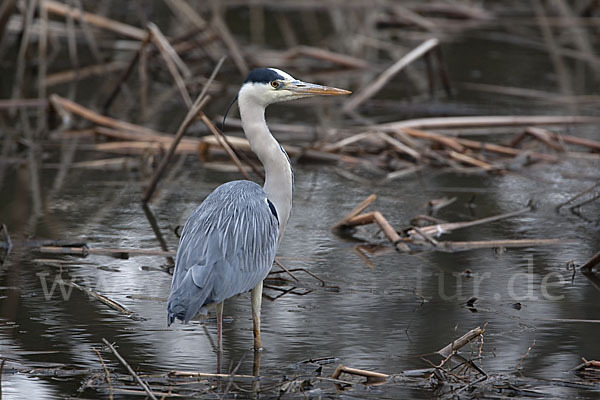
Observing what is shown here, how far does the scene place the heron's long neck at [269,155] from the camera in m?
5.05

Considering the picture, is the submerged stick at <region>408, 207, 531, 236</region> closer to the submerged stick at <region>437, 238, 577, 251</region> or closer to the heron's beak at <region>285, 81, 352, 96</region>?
the submerged stick at <region>437, 238, 577, 251</region>

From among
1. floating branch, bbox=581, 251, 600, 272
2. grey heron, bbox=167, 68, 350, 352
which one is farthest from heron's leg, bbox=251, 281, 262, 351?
floating branch, bbox=581, 251, 600, 272

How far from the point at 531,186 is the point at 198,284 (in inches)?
175

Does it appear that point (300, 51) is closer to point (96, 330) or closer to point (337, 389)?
point (96, 330)

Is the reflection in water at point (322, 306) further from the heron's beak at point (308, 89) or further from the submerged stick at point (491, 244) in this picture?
the heron's beak at point (308, 89)

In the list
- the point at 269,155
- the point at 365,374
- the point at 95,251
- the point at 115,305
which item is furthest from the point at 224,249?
the point at 95,251

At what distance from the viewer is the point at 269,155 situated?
505cm

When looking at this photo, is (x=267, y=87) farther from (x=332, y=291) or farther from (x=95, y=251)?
(x=95, y=251)

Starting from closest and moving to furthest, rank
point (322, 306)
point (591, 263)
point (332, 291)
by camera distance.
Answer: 1. point (322, 306)
2. point (332, 291)
3. point (591, 263)

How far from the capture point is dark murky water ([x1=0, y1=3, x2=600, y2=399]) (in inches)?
181

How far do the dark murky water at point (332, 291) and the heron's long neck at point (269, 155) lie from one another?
635 millimetres

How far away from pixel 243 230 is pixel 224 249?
16cm

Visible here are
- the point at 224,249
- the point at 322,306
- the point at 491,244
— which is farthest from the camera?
the point at 491,244

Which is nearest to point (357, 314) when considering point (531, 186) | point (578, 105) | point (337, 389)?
point (337, 389)
